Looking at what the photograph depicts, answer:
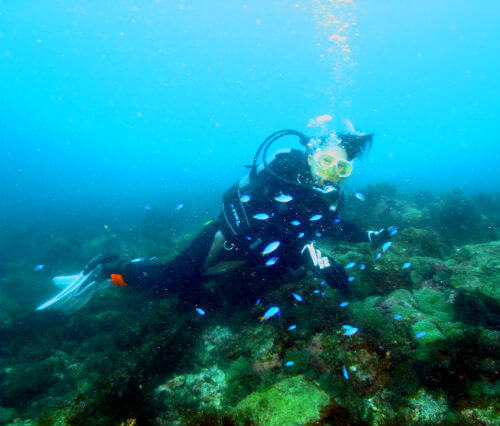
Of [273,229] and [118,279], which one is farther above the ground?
[118,279]

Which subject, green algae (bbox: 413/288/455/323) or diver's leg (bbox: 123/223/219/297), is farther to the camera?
diver's leg (bbox: 123/223/219/297)

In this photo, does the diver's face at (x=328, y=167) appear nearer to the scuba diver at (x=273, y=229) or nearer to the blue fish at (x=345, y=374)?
the scuba diver at (x=273, y=229)

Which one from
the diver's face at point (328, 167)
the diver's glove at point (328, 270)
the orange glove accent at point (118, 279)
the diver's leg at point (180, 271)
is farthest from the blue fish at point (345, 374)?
the orange glove accent at point (118, 279)

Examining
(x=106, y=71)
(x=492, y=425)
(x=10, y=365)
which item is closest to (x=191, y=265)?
(x=10, y=365)

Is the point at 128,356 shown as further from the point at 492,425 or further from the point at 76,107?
the point at 76,107

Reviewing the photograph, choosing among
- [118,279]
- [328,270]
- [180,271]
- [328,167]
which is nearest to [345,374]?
[328,270]

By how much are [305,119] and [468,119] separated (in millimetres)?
113821

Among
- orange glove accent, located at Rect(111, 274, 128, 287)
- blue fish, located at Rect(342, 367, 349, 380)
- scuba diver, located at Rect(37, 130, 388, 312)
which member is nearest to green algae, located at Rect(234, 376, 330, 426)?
blue fish, located at Rect(342, 367, 349, 380)

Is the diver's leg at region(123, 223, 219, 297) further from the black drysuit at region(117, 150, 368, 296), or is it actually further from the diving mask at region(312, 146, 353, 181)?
the diving mask at region(312, 146, 353, 181)

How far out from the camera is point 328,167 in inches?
199

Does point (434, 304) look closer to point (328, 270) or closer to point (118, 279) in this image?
point (328, 270)

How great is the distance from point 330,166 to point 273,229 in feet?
5.78

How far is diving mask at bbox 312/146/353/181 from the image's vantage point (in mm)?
5117

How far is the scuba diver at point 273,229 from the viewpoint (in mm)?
4871
